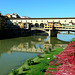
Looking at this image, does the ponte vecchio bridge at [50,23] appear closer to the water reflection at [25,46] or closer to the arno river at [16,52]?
the water reflection at [25,46]

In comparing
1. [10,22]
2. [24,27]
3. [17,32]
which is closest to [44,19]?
[24,27]

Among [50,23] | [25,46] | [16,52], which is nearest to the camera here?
[16,52]

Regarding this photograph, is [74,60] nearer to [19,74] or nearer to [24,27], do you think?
[19,74]

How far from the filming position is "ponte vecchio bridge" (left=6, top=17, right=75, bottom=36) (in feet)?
184

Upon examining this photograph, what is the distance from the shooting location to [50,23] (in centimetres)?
5869

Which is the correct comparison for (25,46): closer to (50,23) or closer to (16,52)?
(16,52)

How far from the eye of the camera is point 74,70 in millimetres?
8648

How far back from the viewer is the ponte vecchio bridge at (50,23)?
184 feet

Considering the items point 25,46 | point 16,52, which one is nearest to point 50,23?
point 25,46

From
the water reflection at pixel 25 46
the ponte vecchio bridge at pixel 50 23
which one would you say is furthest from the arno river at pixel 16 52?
the ponte vecchio bridge at pixel 50 23

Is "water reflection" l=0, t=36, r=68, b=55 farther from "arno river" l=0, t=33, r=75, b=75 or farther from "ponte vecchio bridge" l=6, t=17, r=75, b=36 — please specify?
"ponte vecchio bridge" l=6, t=17, r=75, b=36

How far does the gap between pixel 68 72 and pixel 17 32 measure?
66273mm

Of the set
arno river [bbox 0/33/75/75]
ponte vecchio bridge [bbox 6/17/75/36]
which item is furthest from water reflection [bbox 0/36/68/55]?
ponte vecchio bridge [bbox 6/17/75/36]

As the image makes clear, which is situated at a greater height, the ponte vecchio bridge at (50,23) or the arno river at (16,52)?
the ponte vecchio bridge at (50,23)
